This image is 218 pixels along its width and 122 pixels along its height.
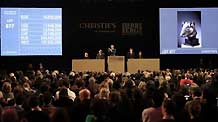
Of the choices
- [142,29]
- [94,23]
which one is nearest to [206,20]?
[142,29]

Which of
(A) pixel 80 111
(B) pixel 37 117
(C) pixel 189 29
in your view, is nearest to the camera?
(B) pixel 37 117

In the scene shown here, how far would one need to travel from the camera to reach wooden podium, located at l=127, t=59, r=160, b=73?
2025 cm

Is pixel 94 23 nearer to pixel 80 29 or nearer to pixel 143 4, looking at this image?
pixel 80 29

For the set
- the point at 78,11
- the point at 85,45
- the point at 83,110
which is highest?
the point at 78,11

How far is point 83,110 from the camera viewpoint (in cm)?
680

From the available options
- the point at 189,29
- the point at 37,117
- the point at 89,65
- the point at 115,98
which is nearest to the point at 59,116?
the point at 37,117

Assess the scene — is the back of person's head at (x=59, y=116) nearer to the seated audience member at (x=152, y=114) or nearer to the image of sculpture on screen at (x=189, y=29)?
the seated audience member at (x=152, y=114)

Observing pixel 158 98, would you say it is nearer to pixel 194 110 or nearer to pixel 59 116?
pixel 194 110

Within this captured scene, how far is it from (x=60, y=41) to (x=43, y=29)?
89 cm

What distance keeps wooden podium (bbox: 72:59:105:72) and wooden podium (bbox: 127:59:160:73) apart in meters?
1.05

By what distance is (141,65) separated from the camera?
66.8 ft

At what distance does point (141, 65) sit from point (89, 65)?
2014 millimetres

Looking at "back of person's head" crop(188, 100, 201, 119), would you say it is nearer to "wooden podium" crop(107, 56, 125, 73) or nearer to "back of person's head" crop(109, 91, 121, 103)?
"back of person's head" crop(109, 91, 121, 103)

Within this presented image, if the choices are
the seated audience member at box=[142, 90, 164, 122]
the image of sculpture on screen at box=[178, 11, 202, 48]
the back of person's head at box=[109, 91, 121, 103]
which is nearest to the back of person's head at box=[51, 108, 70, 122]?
the seated audience member at box=[142, 90, 164, 122]
